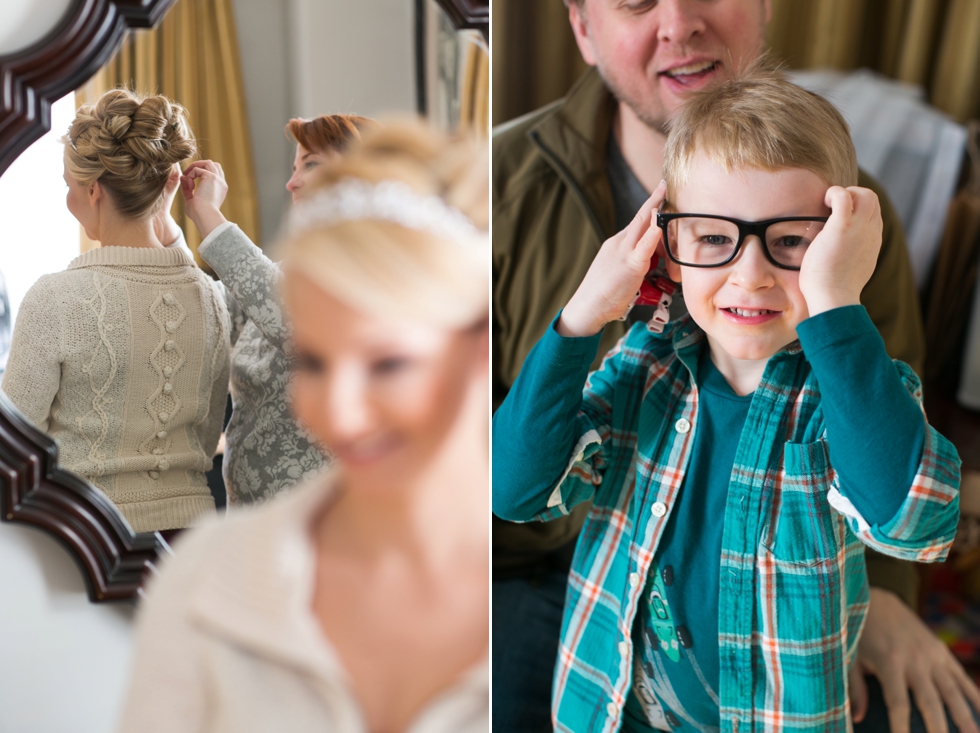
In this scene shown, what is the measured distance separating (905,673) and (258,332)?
30.4 inches

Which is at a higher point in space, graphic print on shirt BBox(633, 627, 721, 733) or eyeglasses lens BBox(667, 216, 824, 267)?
eyeglasses lens BBox(667, 216, 824, 267)

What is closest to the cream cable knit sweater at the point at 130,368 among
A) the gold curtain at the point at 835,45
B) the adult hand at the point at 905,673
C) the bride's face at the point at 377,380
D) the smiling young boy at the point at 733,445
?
the bride's face at the point at 377,380

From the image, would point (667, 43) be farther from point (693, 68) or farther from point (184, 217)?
point (184, 217)

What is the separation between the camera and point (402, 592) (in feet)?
2.26

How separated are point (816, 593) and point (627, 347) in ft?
0.94

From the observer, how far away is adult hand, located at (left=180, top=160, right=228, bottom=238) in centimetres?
69

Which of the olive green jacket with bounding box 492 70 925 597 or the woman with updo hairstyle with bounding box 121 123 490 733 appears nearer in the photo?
the woman with updo hairstyle with bounding box 121 123 490 733

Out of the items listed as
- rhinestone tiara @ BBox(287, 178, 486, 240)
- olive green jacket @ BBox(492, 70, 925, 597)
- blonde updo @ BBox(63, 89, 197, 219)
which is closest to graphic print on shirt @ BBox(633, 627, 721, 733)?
olive green jacket @ BBox(492, 70, 925, 597)

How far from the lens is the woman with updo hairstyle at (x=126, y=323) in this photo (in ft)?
2.25

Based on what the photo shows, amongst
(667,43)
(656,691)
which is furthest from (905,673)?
(667,43)

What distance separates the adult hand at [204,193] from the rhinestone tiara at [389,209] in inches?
4.1

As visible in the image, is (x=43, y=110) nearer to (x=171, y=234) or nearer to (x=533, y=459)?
(x=171, y=234)

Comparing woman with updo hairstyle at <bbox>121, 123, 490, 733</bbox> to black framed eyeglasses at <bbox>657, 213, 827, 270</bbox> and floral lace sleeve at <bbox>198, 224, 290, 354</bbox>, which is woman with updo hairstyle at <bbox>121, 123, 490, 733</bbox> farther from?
black framed eyeglasses at <bbox>657, 213, 827, 270</bbox>

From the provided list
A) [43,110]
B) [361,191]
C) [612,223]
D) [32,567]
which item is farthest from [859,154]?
[32,567]
